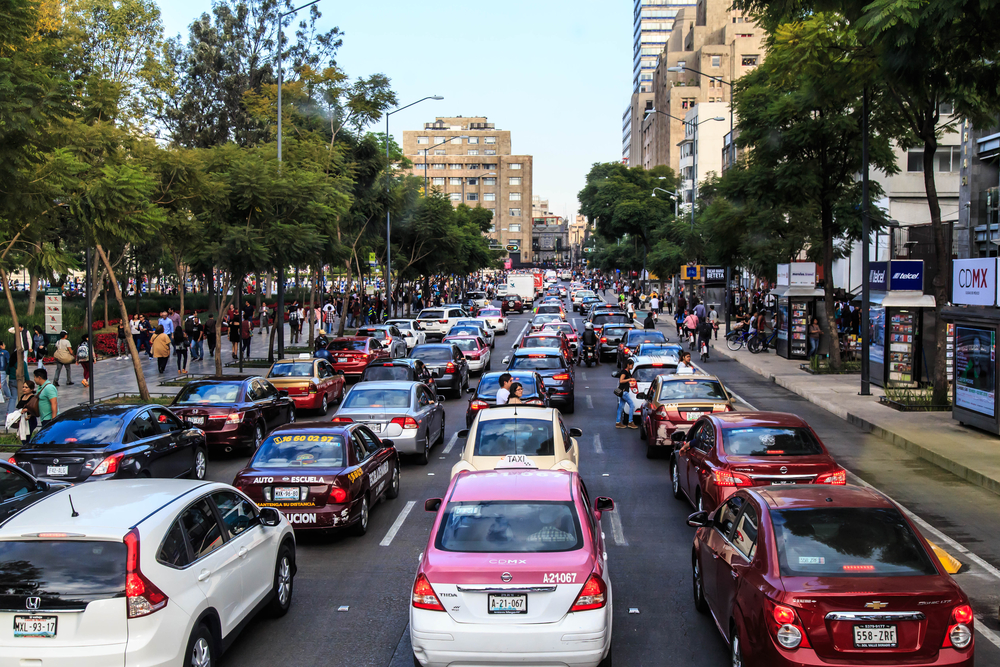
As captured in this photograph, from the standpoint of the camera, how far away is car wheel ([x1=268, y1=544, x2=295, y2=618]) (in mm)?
8539

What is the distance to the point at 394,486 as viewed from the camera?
13750 mm

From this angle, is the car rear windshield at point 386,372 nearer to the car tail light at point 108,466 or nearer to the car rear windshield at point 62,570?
the car tail light at point 108,466

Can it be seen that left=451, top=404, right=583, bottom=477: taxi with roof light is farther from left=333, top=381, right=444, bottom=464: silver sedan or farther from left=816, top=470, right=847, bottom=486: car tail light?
left=333, top=381, right=444, bottom=464: silver sedan

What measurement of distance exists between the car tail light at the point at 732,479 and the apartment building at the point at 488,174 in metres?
168

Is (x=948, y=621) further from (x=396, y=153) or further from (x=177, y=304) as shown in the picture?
(x=177, y=304)

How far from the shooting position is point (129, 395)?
80.8 feet

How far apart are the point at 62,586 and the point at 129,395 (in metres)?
19.8

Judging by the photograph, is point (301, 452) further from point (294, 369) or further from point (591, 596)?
point (294, 369)

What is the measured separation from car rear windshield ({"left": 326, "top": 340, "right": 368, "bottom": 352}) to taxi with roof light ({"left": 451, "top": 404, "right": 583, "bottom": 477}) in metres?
18.1

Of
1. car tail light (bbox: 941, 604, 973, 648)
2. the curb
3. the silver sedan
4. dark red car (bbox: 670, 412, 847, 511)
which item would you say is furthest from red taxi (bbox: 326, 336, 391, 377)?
car tail light (bbox: 941, 604, 973, 648)

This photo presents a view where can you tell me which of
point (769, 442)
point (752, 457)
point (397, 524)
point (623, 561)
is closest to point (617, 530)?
point (623, 561)

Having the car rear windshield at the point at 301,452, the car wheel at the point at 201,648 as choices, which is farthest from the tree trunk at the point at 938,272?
the car wheel at the point at 201,648

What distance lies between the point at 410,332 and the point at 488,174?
144 m

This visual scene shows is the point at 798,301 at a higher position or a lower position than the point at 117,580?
higher
